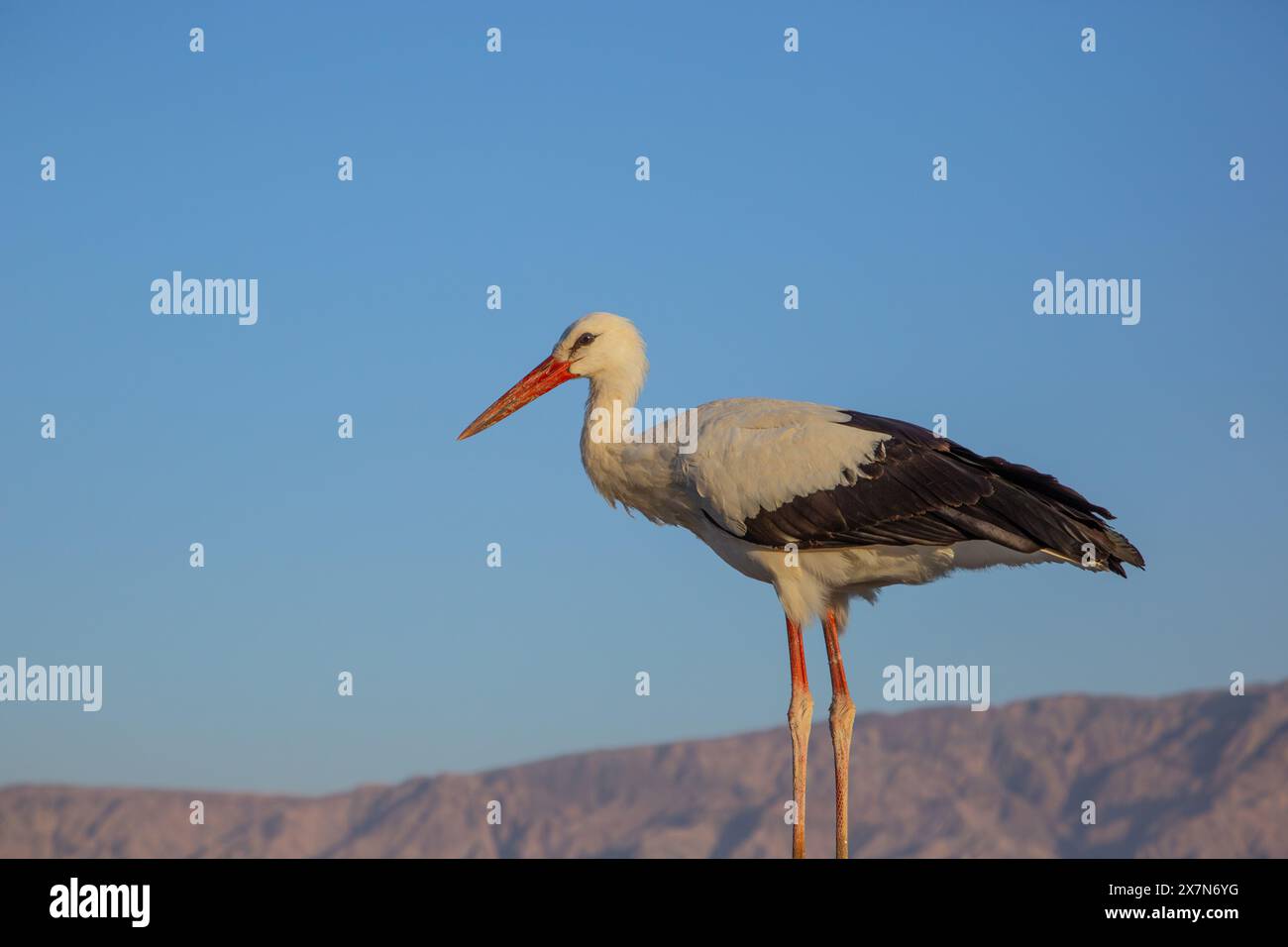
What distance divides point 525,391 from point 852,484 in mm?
3256

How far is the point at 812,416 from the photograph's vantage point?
1362cm

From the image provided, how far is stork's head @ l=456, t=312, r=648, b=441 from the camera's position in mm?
14461

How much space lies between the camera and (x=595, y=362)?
14.6m

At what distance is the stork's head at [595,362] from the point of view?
47.4 ft

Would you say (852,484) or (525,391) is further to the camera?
(525,391)

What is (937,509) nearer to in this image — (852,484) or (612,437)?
(852,484)
